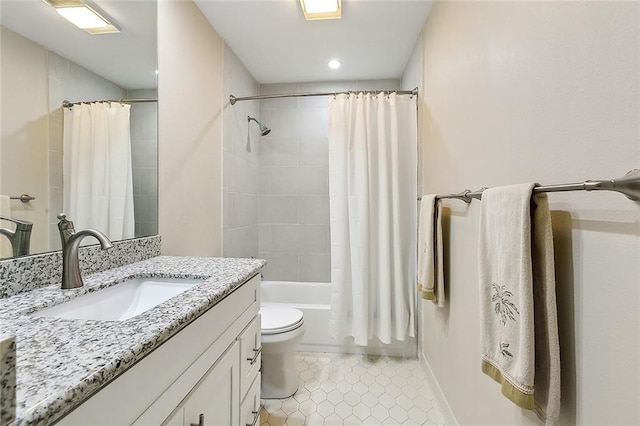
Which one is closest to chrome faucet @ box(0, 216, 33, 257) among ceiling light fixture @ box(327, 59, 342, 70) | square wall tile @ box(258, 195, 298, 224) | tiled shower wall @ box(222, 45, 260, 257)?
tiled shower wall @ box(222, 45, 260, 257)

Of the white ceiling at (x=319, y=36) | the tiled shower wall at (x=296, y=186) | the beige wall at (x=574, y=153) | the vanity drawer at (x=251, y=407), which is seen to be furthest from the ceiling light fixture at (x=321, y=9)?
the vanity drawer at (x=251, y=407)

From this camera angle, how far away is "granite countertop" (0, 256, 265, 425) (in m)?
0.39

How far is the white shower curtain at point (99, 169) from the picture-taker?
103 centimetres

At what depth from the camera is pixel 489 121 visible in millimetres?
1044

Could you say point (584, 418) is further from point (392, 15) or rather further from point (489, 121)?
point (392, 15)

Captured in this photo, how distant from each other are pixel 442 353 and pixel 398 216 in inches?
36.2

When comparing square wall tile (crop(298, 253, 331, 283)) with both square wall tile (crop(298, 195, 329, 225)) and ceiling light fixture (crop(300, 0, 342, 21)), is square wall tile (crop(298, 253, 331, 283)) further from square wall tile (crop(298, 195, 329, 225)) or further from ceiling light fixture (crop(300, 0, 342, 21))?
ceiling light fixture (crop(300, 0, 342, 21))

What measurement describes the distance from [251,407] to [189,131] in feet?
4.89

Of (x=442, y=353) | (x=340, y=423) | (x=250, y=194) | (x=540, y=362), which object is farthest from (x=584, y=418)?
(x=250, y=194)

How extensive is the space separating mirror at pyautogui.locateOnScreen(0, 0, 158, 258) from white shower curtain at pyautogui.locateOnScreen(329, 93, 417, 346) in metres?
1.34

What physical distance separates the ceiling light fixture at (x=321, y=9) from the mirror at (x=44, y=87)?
92 cm

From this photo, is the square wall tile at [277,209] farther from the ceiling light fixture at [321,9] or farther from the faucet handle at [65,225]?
the faucet handle at [65,225]

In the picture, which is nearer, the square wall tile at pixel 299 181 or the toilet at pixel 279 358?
the toilet at pixel 279 358

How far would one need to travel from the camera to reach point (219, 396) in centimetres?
88
